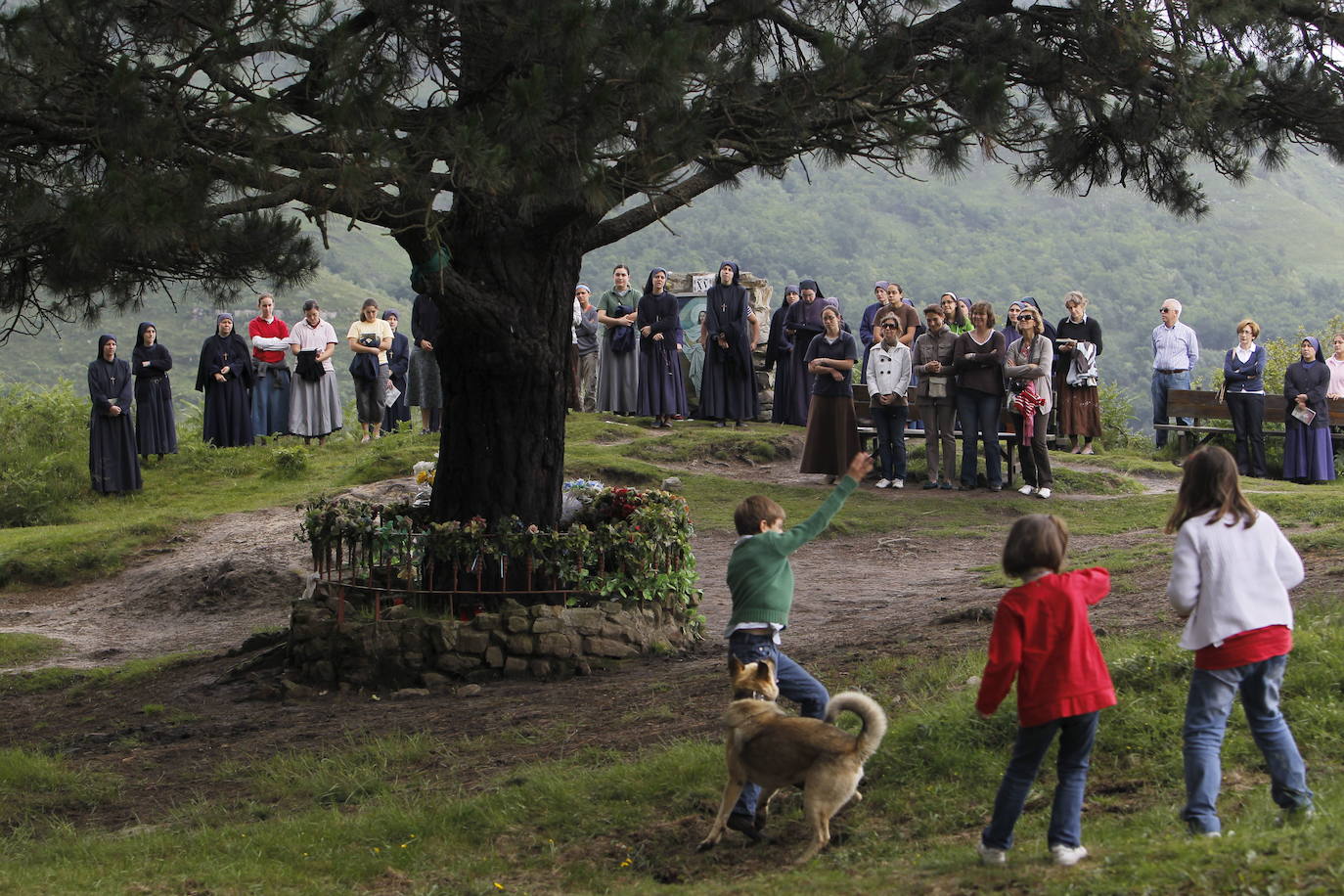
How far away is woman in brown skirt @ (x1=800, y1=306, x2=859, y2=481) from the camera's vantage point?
16.3m

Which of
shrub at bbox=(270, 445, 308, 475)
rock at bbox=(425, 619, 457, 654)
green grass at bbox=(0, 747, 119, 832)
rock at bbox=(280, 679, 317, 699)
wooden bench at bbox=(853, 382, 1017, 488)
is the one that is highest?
wooden bench at bbox=(853, 382, 1017, 488)

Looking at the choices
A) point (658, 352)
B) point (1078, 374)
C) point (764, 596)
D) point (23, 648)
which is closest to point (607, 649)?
point (764, 596)

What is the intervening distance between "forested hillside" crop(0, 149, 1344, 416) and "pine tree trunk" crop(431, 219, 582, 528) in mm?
47872

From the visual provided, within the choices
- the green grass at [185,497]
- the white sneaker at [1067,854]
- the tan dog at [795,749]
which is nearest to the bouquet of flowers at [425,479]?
the green grass at [185,497]

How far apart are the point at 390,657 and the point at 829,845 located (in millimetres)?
4705

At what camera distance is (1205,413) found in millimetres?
19000

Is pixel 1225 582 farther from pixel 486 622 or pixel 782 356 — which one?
pixel 782 356

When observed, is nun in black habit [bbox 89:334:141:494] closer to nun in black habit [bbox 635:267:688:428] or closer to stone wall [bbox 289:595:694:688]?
nun in black habit [bbox 635:267:688:428]

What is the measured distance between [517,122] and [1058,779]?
4166mm

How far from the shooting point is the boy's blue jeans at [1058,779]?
4980 mm

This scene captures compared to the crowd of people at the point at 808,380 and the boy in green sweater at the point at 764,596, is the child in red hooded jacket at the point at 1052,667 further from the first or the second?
the crowd of people at the point at 808,380

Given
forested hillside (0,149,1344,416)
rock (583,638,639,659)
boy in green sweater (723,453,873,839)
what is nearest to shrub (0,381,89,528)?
rock (583,638,639,659)

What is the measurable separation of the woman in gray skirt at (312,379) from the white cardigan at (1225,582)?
53.7ft

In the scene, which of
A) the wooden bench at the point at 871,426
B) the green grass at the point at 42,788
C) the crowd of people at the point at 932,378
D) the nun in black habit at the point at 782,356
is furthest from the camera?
the nun in black habit at the point at 782,356
